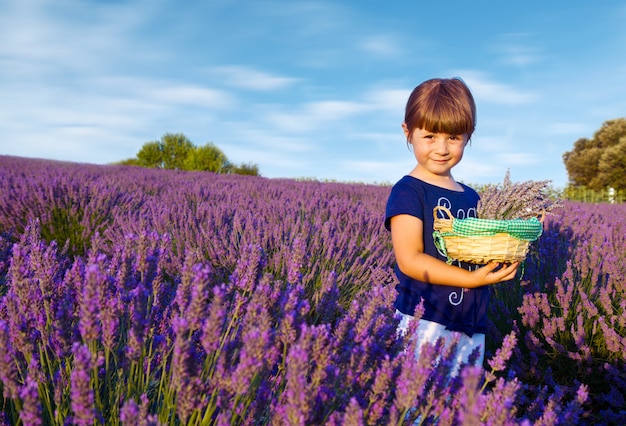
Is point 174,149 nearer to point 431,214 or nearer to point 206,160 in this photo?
point 206,160

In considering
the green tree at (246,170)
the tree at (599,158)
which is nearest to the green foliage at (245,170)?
the green tree at (246,170)

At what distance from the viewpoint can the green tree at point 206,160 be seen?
24.9 m

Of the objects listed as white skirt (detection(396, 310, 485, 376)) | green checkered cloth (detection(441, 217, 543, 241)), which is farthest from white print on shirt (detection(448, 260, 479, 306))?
green checkered cloth (detection(441, 217, 543, 241))

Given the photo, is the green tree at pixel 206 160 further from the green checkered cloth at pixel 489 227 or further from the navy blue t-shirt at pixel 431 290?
the green checkered cloth at pixel 489 227

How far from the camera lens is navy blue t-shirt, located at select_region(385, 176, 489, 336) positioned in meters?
2.09

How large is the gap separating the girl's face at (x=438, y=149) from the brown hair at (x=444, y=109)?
3 cm

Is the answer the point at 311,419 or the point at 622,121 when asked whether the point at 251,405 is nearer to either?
the point at 311,419

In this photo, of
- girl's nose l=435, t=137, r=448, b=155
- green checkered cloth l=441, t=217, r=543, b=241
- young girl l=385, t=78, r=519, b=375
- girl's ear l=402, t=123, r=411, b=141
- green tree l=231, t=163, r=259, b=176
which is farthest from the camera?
green tree l=231, t=163, r=259, b=176

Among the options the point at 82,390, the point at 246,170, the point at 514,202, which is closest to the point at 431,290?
the point at 514,202

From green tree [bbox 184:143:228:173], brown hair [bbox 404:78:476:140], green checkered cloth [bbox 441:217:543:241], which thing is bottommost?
green checkered cloth [bbox 441:217:543:241]

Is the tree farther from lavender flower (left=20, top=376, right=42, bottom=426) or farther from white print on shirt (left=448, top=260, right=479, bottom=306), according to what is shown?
lavender flower (left=20, top=376, right=42, bottom=426)

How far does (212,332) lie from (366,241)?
281 centimetres

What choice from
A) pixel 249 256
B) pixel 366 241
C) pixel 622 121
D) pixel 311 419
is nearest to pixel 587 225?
pixel 366 241

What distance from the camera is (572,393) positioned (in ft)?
9.16
